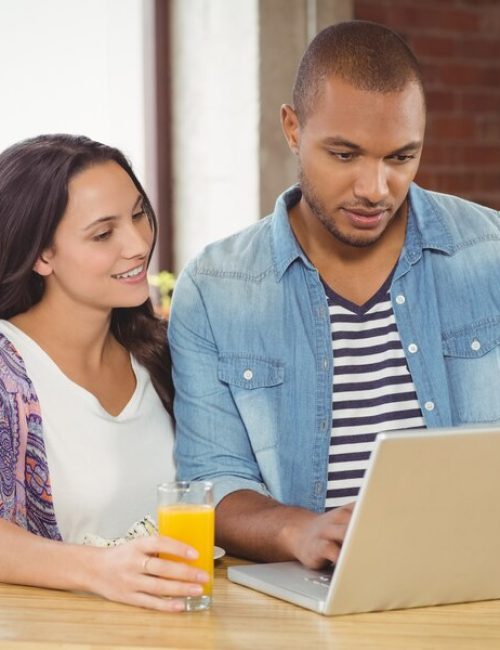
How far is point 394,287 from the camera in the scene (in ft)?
7.12

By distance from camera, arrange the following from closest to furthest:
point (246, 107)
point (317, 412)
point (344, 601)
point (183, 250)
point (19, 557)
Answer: point (344, 601) < point (19, 557) < point (317, 412) < point (246, 107) < point (183, 250)

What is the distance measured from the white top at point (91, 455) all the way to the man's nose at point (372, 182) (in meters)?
0.57

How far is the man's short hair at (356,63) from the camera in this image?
202 cm

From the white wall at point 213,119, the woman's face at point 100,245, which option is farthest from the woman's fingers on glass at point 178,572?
the white wall at point 213,119

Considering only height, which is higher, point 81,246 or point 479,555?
point 81,246

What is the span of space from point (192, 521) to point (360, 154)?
0.75m

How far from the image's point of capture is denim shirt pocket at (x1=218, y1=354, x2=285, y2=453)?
6.88 feet

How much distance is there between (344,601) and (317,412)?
0.64 meters

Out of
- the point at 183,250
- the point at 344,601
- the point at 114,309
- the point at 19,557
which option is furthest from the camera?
the point at 183,250

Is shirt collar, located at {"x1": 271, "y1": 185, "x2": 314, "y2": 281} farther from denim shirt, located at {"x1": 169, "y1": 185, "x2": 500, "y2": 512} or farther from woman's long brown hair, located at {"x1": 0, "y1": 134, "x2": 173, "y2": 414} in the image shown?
woman's long brown hair, located at {"x1": 0, "y1": 134, "x2": 173, "y2": 414}

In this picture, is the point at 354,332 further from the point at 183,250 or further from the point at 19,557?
the point at 183,250

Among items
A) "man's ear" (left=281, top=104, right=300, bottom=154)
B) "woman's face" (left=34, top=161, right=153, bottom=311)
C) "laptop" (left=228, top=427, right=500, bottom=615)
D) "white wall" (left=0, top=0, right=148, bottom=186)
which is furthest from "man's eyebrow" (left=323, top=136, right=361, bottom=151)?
"white wall" (left=0, top=0, right=148, bottom=186)

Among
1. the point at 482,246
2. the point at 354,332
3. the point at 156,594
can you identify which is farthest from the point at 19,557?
the point at 482,246

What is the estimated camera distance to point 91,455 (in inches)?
83.0
